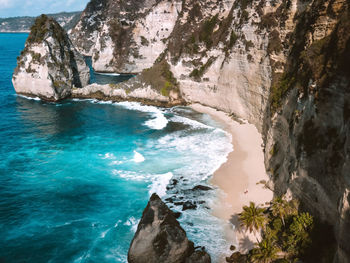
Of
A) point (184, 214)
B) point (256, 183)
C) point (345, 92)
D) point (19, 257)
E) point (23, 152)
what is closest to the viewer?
point (345, 92)


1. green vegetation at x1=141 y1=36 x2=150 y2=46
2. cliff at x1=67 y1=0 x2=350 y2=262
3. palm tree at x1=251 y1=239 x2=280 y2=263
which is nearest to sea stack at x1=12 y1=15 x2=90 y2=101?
cliff at x1=67 y1=0 x2=350 y2=262

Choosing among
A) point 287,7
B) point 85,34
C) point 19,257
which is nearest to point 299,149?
point 287,7

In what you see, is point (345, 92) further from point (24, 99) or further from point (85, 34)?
point (85, 34)

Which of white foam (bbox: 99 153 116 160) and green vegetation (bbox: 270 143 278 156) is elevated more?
green vegetation (bbox: 270 143 278 156)

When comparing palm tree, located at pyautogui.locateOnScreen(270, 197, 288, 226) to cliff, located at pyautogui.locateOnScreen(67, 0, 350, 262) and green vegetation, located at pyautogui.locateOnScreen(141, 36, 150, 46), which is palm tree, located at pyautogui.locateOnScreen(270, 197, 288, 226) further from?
green vegetation, located at pyautogui.locateOnScreen(141, 36, 150, 46)

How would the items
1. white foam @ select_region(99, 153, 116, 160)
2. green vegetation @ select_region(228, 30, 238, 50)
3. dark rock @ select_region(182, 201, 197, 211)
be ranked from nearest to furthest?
dark rock @ select_region(182, 201, 197, 211) → white foam @ select_region(99, 153, 116, 160) → green vegetation @ select_region(228, 30, 238, 50)

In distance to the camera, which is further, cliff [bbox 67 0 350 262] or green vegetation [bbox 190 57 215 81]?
green vegetation [bbox 190 57 215 81]
